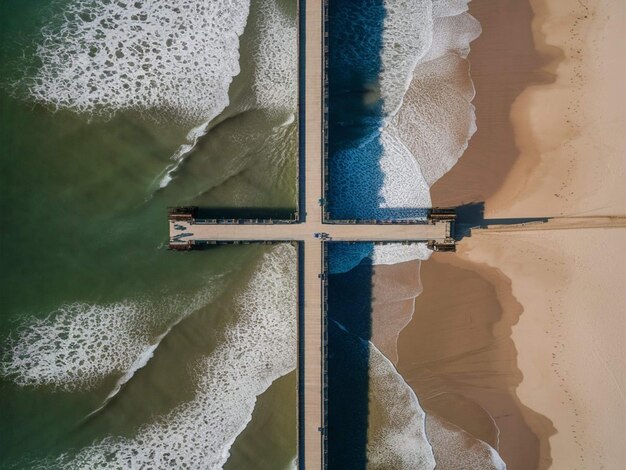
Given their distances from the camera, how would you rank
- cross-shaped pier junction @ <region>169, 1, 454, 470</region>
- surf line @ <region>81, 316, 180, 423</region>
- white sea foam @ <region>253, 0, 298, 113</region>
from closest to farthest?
1. cross-shaped pier junction @ <region>169, 1, 454, 470</region>
2. surf line @ <region>81, 316, 180, 423</region>
3. white sea foam @ <region>253, 0, 298, 113</region>

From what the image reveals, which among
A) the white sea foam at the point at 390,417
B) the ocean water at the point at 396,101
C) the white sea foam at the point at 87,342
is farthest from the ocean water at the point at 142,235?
the white sea foam at the point at 390,417

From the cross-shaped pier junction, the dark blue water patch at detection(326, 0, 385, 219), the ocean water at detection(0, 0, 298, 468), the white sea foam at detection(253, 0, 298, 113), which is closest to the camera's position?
the cross-shaped pier junction

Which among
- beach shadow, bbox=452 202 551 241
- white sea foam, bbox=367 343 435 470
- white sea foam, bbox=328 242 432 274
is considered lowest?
white sea foam, bbox=367 343 435 470

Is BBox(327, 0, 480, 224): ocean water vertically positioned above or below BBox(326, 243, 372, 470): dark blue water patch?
above

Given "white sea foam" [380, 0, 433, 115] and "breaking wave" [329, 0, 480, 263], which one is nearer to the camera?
"breaking wave" [329, 0, 480, 263]

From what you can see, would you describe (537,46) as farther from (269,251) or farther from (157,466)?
(157,466)

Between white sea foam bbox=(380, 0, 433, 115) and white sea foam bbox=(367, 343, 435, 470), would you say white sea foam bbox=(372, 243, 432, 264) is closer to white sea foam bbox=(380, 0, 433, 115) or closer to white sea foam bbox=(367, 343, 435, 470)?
white sea foam bbox=(367, 343, 435, 470)

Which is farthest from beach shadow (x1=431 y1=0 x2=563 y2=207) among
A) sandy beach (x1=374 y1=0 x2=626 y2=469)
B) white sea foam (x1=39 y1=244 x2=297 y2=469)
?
white sea foam (x1=39 y1=244 x2=297 y2=469)

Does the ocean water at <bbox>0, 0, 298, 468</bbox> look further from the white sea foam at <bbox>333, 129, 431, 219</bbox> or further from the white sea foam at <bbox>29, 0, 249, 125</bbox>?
the white sea foam at <bbox>333, 129, 431, 219</bbox>
